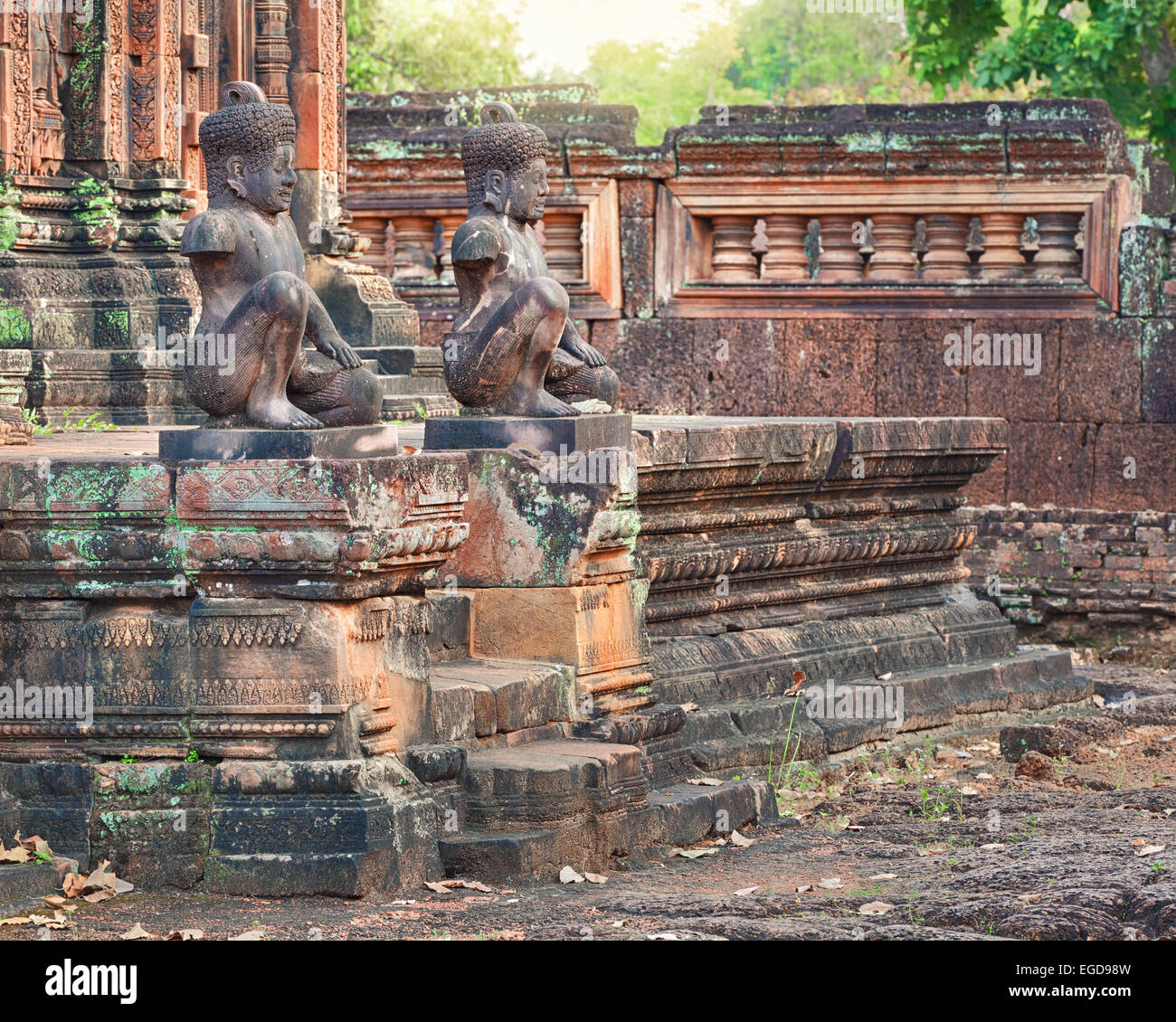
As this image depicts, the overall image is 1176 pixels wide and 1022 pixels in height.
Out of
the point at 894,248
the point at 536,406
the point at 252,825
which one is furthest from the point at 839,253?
the point at 252,825

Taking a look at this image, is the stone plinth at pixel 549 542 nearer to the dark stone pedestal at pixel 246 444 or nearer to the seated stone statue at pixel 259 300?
the seated stone statue at pixel 259 300

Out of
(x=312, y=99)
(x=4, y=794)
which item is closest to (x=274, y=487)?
(x=4, y=794)

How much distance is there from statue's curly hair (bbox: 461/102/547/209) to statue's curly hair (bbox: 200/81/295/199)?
1017mm

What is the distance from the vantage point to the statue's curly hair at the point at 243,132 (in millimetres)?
6004

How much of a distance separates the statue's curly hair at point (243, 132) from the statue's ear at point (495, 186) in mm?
1007

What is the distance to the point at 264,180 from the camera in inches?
237

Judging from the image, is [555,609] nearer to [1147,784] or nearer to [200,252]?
[200,252]

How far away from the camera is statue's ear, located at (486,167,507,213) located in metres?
6.96

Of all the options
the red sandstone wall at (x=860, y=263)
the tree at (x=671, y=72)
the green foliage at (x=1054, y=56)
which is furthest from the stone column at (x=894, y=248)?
the tree at (x=671, y=72)

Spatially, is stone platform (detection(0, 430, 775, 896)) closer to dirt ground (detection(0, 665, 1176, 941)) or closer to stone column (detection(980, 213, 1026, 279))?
dirt ground (detection(0, 665, 1176, 941))

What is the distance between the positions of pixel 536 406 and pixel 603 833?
4.62 ft

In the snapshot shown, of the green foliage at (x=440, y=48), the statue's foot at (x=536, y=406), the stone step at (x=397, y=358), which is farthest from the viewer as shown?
the green foliage at (x=440, y=48)

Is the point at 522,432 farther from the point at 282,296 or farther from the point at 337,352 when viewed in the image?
the point at 282,296

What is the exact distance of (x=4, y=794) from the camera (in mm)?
5812
